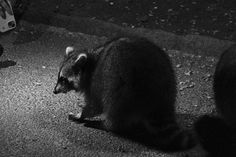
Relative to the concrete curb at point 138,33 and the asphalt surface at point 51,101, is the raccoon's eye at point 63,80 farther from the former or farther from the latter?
the concrete curb at point 138,33

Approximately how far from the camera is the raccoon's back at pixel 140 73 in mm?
4012

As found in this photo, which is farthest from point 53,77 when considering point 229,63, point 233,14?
point 233,14

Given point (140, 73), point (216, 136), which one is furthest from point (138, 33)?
point (216, 136)

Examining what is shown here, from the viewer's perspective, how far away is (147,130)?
4262 mm

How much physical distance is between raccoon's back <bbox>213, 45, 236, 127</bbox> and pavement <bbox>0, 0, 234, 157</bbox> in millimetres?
278

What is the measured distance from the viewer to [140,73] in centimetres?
400

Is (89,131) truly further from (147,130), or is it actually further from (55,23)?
(55,23)

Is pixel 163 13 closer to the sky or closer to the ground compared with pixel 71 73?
closer to the ground

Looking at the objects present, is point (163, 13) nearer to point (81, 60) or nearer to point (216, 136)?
point (81, 60)

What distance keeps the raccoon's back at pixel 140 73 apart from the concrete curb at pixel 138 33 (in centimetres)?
120

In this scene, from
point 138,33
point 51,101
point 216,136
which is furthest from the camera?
point 138,33

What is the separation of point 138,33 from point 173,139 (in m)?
1.80

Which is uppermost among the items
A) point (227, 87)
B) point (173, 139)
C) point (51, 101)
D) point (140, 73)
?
point (140, 73)

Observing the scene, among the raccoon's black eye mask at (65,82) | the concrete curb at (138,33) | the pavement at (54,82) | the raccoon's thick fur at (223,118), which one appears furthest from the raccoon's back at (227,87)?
the raccoon's black eye mask at (65,82)
